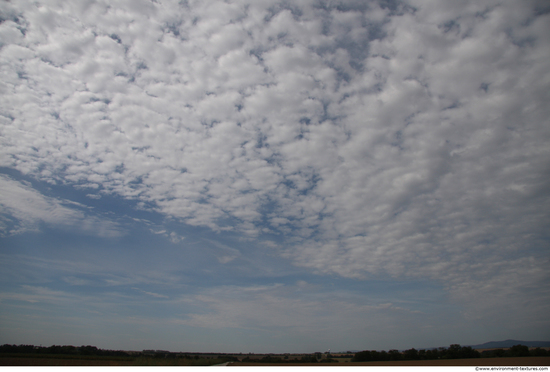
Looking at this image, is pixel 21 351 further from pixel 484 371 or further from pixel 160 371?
pixel 484 371

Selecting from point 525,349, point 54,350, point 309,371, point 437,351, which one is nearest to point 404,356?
point 437,351

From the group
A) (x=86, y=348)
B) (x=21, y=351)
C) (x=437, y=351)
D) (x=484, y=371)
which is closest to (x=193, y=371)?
(x=484, y=371)

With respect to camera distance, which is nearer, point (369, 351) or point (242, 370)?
point (242, 370)

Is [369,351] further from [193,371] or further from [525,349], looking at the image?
[193,371]

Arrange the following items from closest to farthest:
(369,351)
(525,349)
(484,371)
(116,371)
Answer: (116,371) < (484,371) < (525,349) < (369,351)

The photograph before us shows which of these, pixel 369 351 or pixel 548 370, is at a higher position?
pixel 548 370

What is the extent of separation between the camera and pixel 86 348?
69.2 metres

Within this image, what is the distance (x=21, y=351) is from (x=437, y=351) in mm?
103795

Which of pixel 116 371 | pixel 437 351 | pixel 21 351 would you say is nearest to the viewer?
pixel 116 371

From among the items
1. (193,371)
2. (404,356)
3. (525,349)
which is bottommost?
(404,356)

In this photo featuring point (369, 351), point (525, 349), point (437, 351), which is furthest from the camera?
point (369, 351)

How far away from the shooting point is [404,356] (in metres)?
82.9

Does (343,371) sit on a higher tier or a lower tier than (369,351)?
higher

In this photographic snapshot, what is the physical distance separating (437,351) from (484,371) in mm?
73664
